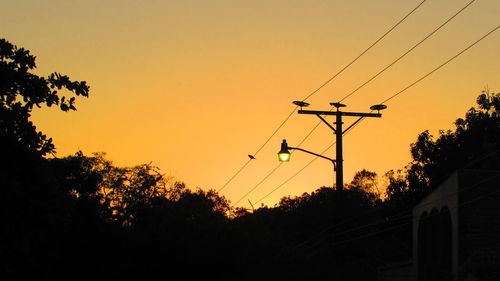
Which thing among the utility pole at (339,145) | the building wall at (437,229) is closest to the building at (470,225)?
the building wall at (437,229)

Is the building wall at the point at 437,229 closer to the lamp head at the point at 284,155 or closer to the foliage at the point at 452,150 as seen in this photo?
the lamp head at the point at 284,155

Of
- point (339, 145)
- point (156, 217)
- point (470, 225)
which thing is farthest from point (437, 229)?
point (156, 217)

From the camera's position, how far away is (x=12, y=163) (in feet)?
46.0

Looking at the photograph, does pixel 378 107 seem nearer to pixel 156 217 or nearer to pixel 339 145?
pixel 339 145

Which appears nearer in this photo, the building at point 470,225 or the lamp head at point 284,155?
the lamp head at point 284,155

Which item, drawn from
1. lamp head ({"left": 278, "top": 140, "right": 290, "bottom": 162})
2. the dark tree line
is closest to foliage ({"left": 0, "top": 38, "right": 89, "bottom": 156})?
the dark tree line

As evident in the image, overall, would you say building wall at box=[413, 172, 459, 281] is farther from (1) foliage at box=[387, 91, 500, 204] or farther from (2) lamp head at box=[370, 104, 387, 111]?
(1) foliage at box=[387, 91, 500, 204]

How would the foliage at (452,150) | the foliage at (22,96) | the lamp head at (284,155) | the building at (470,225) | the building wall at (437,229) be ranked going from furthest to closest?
the foliage at (452,150), the building wall at (437,229), the building at (470,225), the lamp head at (284,155), the foliage at (22,96)

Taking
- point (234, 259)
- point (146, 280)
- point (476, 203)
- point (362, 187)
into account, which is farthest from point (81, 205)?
point (362, 187)

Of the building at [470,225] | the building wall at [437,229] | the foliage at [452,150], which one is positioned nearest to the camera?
the building at [470,225]

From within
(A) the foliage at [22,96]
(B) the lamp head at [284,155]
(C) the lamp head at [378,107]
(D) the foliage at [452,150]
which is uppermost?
(D) the foliage at [452,150]

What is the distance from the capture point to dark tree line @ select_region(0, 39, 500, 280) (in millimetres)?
14133

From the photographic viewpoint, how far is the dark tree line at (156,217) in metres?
14.1

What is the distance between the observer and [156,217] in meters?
40.6
